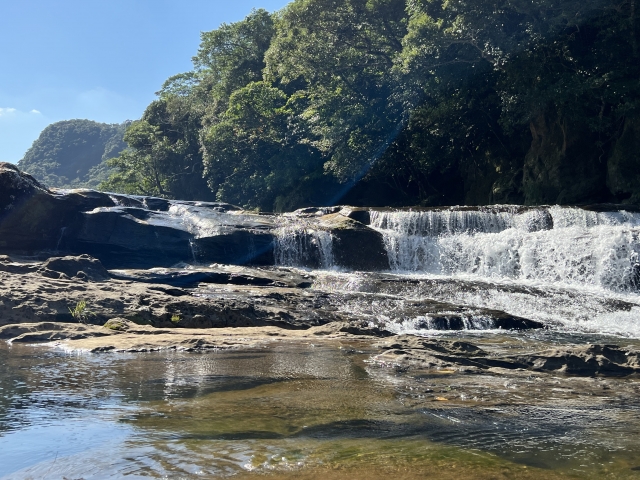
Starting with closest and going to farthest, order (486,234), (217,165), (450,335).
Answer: (450,335)
(486,234)
(217,165)

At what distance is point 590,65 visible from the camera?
23.2m

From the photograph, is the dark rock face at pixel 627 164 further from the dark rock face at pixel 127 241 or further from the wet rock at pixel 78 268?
the wet rock at pixel 78 268

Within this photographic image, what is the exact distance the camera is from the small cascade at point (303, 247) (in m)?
19.7

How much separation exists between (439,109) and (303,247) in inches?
437

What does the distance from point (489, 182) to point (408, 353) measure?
23.3 m

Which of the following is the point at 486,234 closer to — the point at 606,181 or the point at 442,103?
the point at 606,181

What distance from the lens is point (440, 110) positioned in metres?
27.1

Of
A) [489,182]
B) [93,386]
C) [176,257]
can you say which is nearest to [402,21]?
[489,182]

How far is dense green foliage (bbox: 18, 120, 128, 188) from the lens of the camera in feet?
418

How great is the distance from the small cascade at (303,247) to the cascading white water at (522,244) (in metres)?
2.01

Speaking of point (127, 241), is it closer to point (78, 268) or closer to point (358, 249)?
point (78, 268)

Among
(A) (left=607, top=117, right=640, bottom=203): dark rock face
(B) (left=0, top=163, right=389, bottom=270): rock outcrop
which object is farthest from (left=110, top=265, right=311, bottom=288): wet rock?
(A) (left=607, top=117, right=640, bottom=203): dark rock face

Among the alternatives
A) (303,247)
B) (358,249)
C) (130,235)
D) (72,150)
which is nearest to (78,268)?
(130,235)

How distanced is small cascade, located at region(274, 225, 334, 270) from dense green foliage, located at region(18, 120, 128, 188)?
112 m
